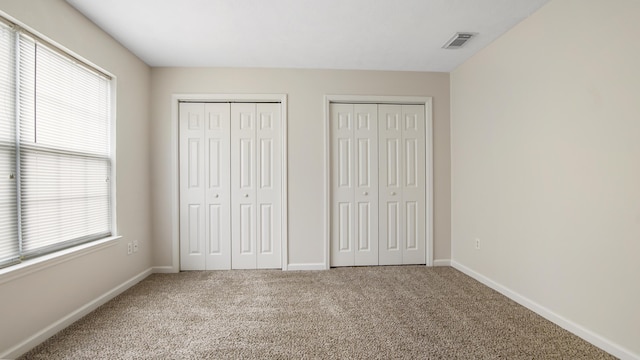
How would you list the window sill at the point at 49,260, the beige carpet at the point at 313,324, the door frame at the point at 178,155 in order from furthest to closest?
the door frame at the point at 178,155, the beige carpet at the point at 313,324, the window sill at the point at 49,260

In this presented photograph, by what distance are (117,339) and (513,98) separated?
3772 mm

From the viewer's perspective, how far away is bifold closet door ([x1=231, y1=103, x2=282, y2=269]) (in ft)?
11.4

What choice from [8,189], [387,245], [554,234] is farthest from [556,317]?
[8,189]

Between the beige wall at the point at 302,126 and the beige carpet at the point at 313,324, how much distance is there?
0.60 m

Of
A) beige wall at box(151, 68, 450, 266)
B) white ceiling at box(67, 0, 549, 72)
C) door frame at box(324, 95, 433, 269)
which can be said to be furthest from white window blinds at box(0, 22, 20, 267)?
door frame at box(324, 95, 433, 269)

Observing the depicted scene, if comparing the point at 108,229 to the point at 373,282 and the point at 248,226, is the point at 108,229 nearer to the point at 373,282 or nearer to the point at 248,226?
the point at 248,226

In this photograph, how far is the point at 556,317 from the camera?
7.09 feet

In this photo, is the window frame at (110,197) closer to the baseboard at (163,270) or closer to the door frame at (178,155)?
the door frame at (178,155)

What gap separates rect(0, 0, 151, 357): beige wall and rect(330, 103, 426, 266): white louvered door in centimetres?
221

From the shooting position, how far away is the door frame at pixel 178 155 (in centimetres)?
339

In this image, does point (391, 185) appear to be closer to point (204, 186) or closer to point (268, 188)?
point (268, 188)

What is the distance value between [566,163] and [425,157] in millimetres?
1609

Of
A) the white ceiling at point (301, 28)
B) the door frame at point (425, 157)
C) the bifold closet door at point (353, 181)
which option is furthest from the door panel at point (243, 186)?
the bifold closet door at point (353, 181)

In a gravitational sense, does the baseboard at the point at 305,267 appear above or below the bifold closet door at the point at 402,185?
below
